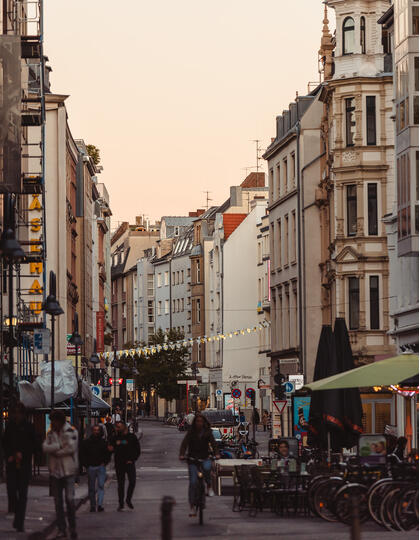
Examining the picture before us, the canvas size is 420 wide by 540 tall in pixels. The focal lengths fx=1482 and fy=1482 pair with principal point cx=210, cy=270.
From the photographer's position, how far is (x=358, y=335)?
209 ft

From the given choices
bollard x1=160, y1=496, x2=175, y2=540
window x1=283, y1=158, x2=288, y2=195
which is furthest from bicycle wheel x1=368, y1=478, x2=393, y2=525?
window x1=283, y1=158, x2=288, y2=195

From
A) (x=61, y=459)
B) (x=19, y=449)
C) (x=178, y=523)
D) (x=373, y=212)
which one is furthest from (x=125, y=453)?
(x=373, y=212)

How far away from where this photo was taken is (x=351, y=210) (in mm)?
65562

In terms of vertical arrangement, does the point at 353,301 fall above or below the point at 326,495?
above

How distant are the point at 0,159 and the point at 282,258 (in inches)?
1781

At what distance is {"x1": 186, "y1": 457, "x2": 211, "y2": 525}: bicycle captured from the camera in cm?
2377

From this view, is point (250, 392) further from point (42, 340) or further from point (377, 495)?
point (377, 495)

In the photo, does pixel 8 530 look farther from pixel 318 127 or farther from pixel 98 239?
pixel 98 239

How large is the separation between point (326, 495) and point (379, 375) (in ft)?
7.91

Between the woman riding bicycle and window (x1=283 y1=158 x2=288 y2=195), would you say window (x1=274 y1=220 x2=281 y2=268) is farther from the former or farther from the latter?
the woman riding bicycle

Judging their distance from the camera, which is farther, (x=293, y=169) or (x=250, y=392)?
(x=293, y=169)

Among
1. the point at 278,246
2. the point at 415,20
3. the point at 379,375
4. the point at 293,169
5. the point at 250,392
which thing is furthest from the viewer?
the point at 278,246

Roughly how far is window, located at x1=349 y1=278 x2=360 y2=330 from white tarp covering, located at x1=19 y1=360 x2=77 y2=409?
834 inches

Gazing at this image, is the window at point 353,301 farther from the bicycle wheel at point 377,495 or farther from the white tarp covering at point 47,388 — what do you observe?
the bicycle wheel at point 377,495
